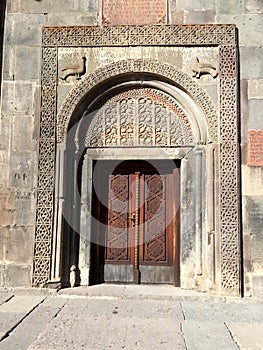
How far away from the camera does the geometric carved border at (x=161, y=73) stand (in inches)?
203

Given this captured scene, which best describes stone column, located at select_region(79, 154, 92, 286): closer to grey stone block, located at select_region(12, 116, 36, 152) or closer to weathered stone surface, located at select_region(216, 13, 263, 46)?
grey stone block, located at select_region(12, 116, 36, 152)

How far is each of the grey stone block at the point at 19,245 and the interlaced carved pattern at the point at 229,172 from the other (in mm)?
2585

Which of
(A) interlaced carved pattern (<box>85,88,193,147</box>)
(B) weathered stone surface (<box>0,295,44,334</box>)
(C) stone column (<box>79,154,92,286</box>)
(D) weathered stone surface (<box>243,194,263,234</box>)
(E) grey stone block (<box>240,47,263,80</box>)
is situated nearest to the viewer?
(B) weathered stone surface (<box>0,295,44,334</box>)

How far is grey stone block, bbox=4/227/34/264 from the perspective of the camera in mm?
5309

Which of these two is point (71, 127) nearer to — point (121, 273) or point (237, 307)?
point (121, 273)

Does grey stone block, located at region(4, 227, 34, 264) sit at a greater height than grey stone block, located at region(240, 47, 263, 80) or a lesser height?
lesser

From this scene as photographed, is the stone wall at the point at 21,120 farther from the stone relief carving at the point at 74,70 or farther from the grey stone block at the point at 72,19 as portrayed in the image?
the stone relief carving at the point at 74,70

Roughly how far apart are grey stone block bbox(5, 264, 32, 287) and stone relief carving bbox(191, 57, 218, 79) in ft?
11.5

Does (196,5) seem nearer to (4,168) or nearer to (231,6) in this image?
(231,6)

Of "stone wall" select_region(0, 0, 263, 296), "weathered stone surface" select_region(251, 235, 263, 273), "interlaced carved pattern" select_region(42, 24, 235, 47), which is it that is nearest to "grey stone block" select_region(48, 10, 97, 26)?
"stone wall" select_region(0, 0, 263, 296)

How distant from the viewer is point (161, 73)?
549 cm

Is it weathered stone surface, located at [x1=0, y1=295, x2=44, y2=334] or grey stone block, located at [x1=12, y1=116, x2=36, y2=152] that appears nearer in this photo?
weathered stone surface, located at [x1=0, y1=295, x2=44, y2=334]

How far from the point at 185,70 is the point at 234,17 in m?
1.04

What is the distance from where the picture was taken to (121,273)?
5.73 meters
